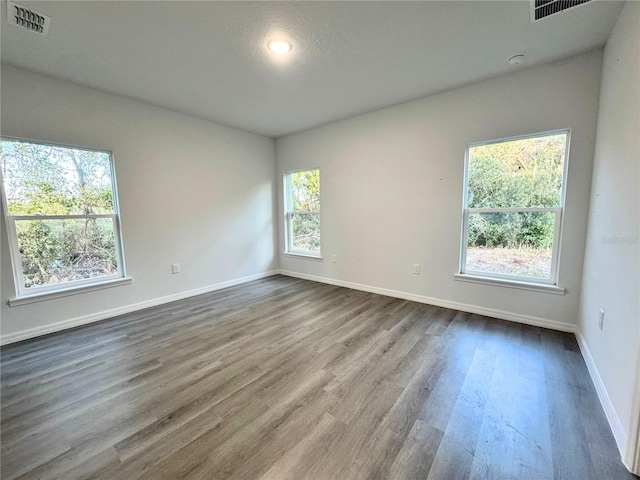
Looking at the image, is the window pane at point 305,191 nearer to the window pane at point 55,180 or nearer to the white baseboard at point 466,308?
the white baseboard at point 466,308

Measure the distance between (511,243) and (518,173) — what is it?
748 millimetres

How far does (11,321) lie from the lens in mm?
2529

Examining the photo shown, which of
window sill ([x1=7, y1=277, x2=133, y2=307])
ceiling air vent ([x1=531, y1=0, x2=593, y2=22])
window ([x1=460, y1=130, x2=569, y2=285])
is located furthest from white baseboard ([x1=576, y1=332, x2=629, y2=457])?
window sill ([x1=7, y1=277, x2=133, y2=307])

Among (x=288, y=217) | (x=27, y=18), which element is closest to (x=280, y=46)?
(x=27, y=18)

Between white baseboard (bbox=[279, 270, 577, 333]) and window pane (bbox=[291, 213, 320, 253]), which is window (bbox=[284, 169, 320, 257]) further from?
white baseboard (bbox=[279, 270, 577, 333])

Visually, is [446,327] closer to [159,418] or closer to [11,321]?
[159,418]

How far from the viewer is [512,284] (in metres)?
2.81

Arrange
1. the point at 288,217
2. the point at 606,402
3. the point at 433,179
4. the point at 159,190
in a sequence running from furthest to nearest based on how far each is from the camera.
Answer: the point at 288,217, the point at 159,190, the point at 433,179, the point at 606,402

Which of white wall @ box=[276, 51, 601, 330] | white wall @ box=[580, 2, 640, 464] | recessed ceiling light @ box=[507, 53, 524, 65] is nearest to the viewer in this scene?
white wall @ box=[580, 2, 640, 464]

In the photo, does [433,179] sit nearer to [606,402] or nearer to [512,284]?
[512,284]

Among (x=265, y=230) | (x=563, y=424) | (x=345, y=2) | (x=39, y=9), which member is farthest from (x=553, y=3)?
(x=265, y=230)

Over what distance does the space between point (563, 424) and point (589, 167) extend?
2206mm

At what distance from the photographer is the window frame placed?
250cm

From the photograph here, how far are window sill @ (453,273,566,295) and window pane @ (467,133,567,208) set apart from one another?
0.82 metres
